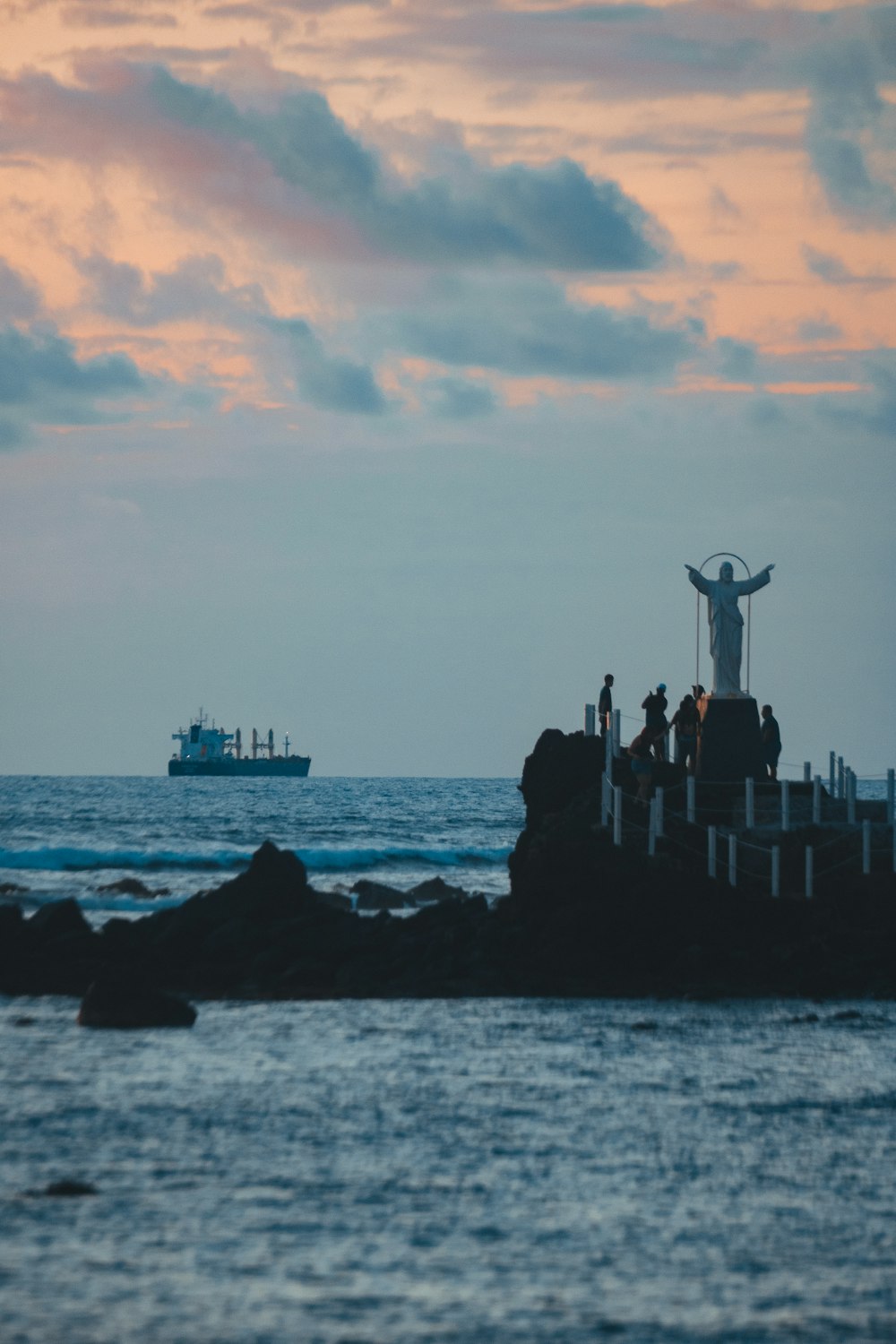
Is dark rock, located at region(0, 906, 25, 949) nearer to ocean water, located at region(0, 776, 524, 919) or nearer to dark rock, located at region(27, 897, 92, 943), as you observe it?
dark rock, located at region(27, 897, 92, 943)

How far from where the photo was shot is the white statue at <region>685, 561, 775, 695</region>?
3083 cm

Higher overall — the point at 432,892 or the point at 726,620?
the point at 726,620

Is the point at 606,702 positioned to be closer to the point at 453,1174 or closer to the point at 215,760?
the point at 453,1174

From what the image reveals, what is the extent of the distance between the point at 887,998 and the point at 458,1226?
13620 mm

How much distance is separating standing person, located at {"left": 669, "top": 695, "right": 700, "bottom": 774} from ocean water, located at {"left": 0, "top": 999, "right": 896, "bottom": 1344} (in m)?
8.74

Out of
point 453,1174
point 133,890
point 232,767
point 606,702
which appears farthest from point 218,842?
point 232,767

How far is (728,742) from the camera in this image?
30250mm

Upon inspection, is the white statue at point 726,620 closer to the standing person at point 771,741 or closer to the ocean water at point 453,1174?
the standing person at point 771,741

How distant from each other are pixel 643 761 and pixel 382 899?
16.6 metres

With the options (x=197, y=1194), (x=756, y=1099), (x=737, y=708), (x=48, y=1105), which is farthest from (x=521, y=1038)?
(x=737, y=708)

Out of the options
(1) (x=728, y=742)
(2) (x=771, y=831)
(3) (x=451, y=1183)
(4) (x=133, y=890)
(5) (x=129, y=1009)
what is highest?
(1) (x=728, y=742)

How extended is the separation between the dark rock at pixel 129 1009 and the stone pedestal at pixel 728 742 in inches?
448

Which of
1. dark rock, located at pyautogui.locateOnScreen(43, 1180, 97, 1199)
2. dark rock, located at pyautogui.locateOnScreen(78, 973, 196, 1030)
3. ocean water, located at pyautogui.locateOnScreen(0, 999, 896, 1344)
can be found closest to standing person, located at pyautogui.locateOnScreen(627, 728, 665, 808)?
ocean water, located at pyautogui.locateOnScreen(0, 999, 896, 1344)

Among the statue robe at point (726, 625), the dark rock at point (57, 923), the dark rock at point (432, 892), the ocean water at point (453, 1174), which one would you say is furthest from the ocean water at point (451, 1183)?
the dark rock at point (432, 892)
